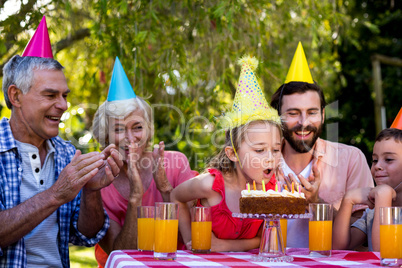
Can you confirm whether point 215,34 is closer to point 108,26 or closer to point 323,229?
point 108,26

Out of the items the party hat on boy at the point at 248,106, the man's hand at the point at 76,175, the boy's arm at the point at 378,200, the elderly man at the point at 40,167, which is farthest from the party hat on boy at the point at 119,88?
the boy's arm at the point at 378,200

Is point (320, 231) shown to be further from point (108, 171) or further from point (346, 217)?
point (108, 171)

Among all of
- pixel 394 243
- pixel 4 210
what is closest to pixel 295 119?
pixel 394 243

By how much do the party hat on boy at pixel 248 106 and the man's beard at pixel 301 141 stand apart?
354 mm

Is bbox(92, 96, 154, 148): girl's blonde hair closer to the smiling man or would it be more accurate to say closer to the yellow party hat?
the smiling man

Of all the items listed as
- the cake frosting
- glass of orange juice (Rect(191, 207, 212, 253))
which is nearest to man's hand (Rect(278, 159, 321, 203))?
the cake frosting

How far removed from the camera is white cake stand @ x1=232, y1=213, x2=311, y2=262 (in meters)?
2.11

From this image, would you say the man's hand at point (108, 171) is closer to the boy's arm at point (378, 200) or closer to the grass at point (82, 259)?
the boy's arm at point (378, 200)

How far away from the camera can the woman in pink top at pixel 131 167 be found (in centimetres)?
304

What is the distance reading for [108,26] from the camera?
15.7 feet

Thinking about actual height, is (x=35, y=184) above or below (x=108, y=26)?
below

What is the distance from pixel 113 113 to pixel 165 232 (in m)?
1.44

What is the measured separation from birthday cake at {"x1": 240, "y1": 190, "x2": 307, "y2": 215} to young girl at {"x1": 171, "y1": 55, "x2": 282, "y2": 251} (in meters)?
0.40

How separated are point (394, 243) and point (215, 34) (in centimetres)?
365
